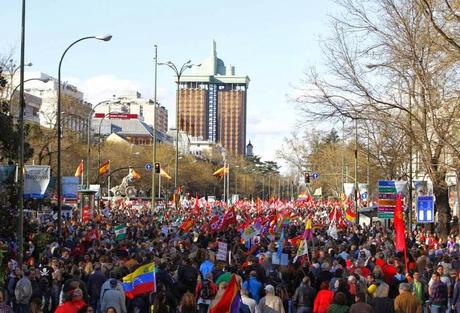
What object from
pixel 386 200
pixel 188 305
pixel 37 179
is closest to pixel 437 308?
pixel 188 305

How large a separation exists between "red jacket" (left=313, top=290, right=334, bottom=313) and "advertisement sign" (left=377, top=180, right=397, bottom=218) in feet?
67.3

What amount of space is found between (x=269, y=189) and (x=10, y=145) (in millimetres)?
149141

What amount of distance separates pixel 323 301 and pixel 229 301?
1.72 meters

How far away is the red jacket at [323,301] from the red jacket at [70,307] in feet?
12.1

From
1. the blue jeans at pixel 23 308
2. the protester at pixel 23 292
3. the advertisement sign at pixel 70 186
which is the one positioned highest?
the advertisement sign at pixel 70 186

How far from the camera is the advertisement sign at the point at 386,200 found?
3391 cm

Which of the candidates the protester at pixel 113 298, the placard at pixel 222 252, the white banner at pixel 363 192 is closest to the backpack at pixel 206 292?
the protester at pixel 113 298

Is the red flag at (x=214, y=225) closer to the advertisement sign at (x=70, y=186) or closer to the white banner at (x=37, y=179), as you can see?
the advertisement sign at (x=70, y=186)

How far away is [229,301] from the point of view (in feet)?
41.3

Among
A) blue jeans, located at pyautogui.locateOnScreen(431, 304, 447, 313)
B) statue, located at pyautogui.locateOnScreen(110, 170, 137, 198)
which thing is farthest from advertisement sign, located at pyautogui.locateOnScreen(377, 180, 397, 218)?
statue, located at pyautogui.locateOnScreen(110, 170, 137, 198)

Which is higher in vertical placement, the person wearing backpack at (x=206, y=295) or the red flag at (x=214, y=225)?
the red flag at (x=214, y=225)

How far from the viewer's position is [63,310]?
→ 1131 cm

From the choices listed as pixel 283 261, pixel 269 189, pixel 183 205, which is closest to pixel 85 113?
pixel 183 205

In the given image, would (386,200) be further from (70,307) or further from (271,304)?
(70,307)
